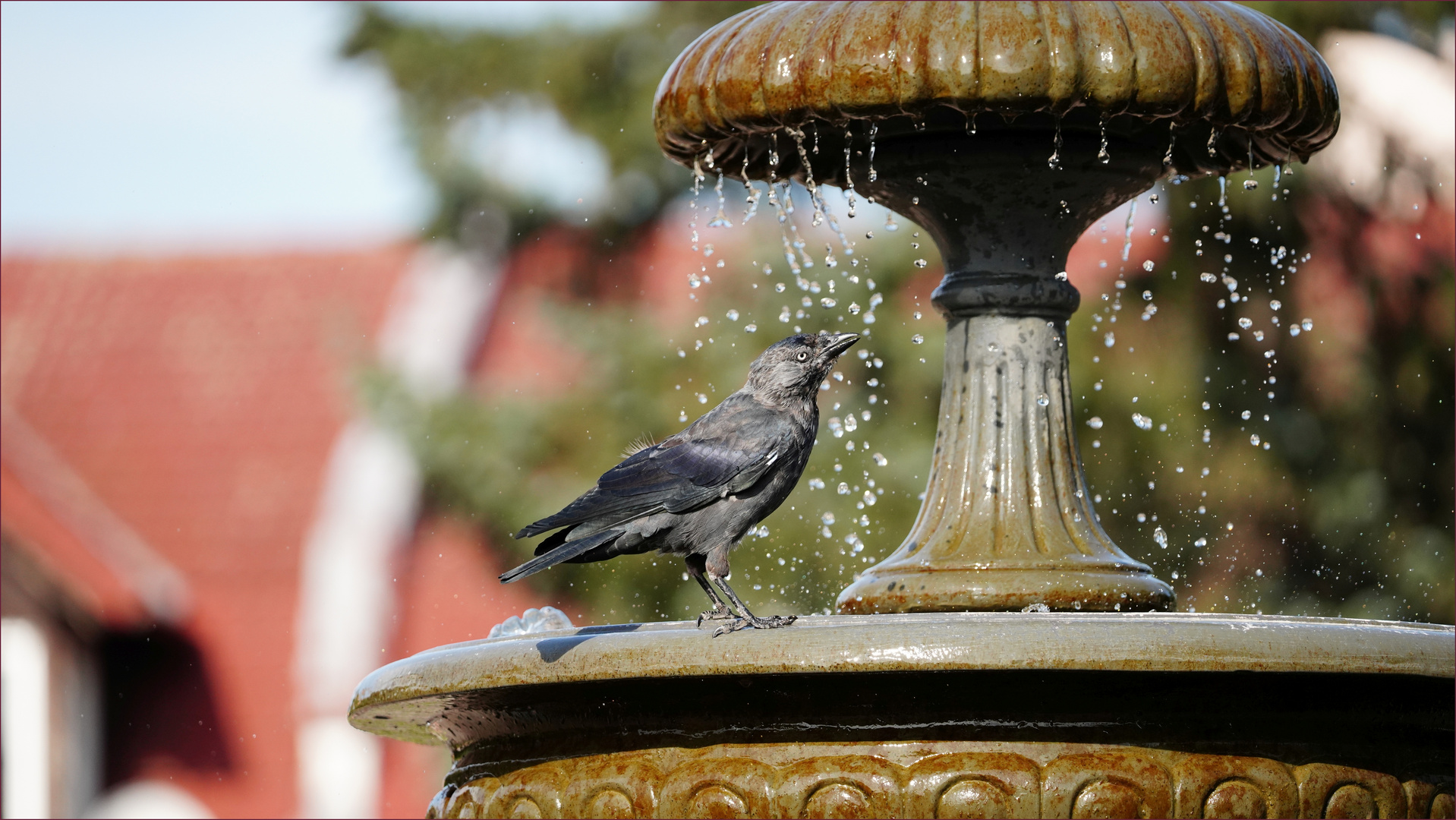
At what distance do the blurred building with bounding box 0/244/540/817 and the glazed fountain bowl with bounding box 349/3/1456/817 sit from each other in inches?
314

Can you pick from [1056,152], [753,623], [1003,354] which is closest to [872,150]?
[1056,152]

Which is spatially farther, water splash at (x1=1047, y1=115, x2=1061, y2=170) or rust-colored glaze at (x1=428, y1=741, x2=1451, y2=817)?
water splash at (x1=1047, y1=115, x2=1061, y2=170)

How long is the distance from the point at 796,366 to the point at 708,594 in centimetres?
62

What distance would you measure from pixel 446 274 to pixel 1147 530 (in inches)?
304

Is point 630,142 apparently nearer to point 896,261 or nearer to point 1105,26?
point 896,261

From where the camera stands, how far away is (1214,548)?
31.3 feet

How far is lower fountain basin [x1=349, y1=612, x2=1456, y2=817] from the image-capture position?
10.1 feet

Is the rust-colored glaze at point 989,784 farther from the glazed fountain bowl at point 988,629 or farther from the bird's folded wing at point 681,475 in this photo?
the bird's folded wing at point 681,475

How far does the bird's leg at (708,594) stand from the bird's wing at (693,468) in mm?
220

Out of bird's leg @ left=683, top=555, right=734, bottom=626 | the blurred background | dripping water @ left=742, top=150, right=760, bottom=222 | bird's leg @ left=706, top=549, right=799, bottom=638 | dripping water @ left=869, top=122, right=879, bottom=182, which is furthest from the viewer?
the blurred background

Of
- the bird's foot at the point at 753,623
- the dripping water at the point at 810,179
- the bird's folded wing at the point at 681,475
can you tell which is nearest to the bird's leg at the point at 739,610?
the bird's foot at the point at 753,623

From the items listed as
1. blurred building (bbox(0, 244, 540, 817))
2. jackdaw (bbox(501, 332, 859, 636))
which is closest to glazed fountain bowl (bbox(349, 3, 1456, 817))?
jackdaw (bbox(501, 332, 859, 636))

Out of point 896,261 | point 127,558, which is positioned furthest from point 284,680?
point 896,261

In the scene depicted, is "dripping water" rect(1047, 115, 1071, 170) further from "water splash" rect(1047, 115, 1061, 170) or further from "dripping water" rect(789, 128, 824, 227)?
"dripping water" rect(789, 128, 824, 227)
